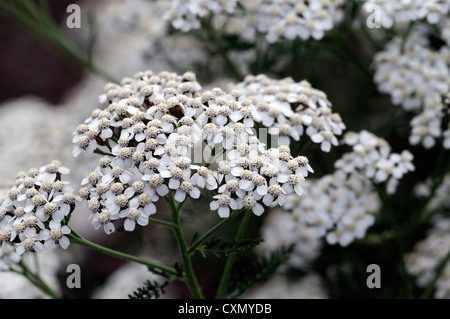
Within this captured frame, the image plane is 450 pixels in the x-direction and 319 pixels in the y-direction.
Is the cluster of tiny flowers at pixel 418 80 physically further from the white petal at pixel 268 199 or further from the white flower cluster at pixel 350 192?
the white petal at pixel 268 199

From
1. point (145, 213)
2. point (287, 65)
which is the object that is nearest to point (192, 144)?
point (145, 213)

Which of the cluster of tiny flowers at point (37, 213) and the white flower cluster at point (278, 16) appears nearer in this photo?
the cluster of tiny flowers at point (37, 213)

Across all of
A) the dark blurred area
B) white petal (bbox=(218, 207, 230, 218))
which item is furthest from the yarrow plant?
the dark blurred area

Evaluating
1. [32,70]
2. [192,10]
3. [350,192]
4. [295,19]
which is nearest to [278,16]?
[295,19]

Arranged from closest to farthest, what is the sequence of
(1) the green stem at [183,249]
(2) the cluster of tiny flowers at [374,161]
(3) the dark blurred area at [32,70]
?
(1) the green stem at [183,249] → (2) the cluster of tiny flowers at [374,161] → (3) the dark blurred area at [32,70]

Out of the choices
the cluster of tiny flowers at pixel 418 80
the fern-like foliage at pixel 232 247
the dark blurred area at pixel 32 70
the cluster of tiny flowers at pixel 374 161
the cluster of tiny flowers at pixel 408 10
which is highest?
the dark blurred area at pixel 32 70

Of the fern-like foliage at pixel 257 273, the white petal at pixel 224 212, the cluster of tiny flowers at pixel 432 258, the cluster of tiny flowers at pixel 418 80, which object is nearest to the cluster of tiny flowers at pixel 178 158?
the white petal at pixel 224 212
